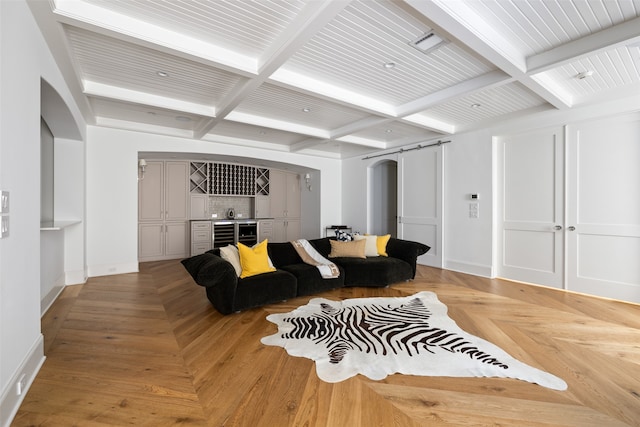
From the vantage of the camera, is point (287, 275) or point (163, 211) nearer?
point (287, 275)

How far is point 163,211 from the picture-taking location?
707 centimetres

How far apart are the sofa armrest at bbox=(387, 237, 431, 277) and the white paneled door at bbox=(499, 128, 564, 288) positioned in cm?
148

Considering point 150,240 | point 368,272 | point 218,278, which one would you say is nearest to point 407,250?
point 368,272

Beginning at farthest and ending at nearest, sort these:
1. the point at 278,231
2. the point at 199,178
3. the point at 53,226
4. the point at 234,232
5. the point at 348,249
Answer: the point at 278,231 → the point at 234,232 → the point at 199,178 → the point at 348,249 → the point at 53,226

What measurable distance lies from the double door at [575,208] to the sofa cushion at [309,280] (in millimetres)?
3128

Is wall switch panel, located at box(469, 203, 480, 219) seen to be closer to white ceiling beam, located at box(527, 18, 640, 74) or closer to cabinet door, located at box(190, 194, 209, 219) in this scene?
white ceiling beam, located at box(527, 18, 640, 74)

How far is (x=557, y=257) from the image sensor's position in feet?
14.7

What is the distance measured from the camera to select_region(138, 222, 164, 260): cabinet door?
6809 millimetres

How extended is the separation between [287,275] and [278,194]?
5.27 m

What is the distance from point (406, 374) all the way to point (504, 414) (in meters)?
0.62

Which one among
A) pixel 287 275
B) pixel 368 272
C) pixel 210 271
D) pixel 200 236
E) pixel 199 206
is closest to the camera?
pixel 210 271

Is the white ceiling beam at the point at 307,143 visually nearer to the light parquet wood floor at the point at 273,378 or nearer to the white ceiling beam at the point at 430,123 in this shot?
the white ceiling beam at the point at 430,123

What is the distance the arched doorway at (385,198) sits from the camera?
26.5 feet

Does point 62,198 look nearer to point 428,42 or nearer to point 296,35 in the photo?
point 296,35
